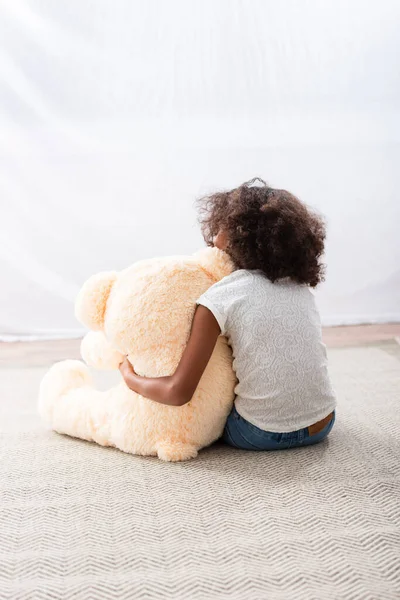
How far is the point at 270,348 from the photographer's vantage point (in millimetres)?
1271

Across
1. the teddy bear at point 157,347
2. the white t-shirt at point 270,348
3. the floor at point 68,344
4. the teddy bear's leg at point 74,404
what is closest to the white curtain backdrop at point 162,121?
the floor at point 68,344

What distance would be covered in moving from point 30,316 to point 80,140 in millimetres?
747

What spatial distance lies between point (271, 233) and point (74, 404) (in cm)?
55

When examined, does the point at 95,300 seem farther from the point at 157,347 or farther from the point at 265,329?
the point at 265,329

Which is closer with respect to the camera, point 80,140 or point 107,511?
point 107,511

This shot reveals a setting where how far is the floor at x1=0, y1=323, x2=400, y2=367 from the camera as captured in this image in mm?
2461

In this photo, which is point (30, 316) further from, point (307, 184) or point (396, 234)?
point (396, 234)

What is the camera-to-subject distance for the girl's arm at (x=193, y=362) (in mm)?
1243

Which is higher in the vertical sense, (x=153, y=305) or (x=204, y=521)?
(x=153, y=305)

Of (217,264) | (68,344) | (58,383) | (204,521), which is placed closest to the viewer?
(204,521)

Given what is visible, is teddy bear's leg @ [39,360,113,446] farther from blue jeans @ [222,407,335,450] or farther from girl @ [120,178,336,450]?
blue jeans @ [222,407,335,450]

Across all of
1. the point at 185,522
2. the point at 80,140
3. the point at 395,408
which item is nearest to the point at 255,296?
the point at 185,522

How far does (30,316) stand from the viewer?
283 centimetres

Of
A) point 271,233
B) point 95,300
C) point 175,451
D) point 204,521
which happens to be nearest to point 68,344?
point 95,300
